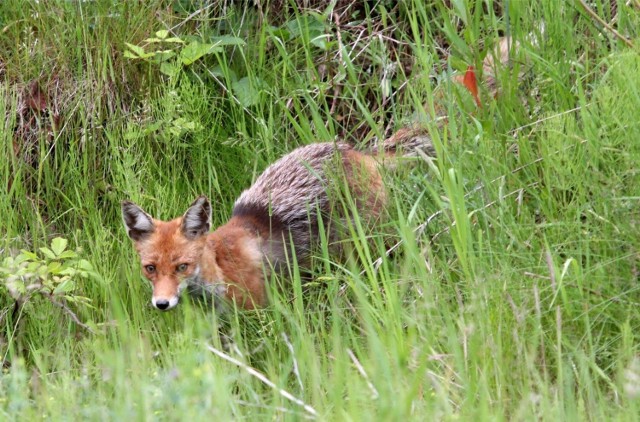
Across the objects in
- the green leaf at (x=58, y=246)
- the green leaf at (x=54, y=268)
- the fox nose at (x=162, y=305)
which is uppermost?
the green leaf at (x=58, y=246)

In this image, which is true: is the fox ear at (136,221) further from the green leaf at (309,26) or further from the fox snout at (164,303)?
the green leaf at (309,26)

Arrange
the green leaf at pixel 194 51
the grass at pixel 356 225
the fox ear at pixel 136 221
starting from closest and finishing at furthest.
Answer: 1. the grass at pixel 356 225
2. the fox ear at pixel 136 221
3. the green leaf at pixel 194 51

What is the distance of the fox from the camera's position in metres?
5.44

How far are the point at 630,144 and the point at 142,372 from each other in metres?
2.14

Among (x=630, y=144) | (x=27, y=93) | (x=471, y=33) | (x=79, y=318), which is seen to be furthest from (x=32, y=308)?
(x=630, y=144)

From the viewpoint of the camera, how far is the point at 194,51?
6.40 meters

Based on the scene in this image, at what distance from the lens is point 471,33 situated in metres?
4.80

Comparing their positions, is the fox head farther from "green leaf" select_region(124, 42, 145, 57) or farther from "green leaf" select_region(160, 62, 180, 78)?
"green leaf" select_region(124, 42, 145, 57)

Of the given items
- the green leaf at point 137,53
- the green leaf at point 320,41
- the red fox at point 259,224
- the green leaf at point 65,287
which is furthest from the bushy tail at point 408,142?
the green leaf at point 65,287

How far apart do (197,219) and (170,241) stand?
0.18 metres

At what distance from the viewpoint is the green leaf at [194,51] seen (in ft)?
21.0

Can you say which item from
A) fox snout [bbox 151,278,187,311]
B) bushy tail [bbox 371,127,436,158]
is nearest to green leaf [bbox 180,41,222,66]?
bushy tail [bbox 371,127,436,158]

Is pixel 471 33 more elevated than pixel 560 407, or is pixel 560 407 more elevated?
pixel 471 33

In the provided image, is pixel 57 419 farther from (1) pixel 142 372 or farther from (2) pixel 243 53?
(2) pixel 243 53
